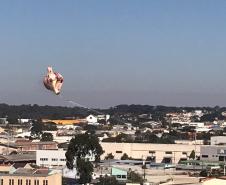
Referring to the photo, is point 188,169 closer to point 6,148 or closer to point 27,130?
point 6,148

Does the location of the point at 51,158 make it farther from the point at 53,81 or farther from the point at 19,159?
the point at 53,81

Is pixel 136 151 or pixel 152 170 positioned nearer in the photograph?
pixel 152 170

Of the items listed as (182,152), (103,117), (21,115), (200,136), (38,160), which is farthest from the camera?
(21,115)

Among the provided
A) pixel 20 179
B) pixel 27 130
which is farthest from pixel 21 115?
pixel 20 179

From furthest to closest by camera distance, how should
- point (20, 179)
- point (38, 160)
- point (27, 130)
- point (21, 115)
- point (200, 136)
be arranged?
point (21, 115), point (27, 130), point (200, 136), point (38, 160), point (20, 179)

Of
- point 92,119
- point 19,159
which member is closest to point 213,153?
point 19,159

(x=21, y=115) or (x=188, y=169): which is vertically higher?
(x=21, y=115)

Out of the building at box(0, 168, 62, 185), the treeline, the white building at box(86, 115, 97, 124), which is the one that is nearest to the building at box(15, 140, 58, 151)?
the building at box(0, 168, 62, 185)
